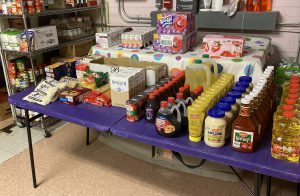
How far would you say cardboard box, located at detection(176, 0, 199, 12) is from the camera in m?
2.72

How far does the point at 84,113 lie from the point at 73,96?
16 centimetres

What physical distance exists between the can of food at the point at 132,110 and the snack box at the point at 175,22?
0.76 m

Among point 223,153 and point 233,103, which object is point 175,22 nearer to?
point 233,103

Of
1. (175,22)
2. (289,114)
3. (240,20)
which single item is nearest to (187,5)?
(240,20)

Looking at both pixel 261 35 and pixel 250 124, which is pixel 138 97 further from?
pixel 261 35

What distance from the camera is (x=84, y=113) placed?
1.63m

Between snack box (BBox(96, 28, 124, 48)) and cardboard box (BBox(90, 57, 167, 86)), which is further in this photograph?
snack box (BBox(96, 28, 124, 48))

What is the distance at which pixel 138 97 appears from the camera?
1.58m

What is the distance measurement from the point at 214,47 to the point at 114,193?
4.07 feet

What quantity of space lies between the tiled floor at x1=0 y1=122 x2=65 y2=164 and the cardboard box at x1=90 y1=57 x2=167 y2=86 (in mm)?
1145

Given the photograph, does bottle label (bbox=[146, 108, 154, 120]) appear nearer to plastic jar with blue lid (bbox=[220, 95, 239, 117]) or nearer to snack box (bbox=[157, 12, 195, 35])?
plastic jar with blue lid (bbox=[220, 95, 239, 117])

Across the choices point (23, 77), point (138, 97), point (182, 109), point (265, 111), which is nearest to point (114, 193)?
point (138, 97)

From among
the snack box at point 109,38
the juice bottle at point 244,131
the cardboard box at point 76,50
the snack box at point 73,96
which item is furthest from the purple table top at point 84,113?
the cardboard box at point 76,50

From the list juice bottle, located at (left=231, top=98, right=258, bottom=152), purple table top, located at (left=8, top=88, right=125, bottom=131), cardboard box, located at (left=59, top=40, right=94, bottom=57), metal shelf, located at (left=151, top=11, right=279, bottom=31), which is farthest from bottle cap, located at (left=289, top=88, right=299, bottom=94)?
cardboard box, located at (left=59, top=40, right=94, bottom=57)
